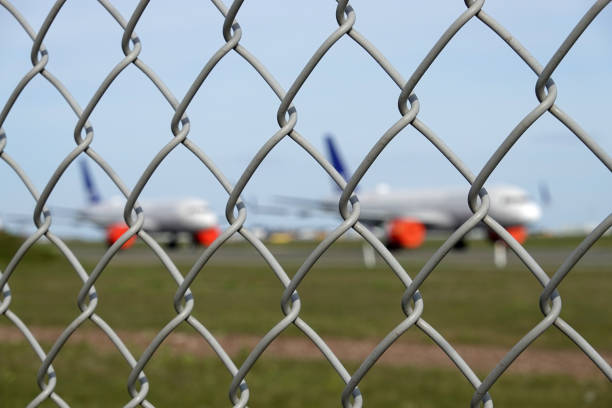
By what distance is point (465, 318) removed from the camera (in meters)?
12.0

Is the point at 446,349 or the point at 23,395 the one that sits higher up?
the point at 23,395

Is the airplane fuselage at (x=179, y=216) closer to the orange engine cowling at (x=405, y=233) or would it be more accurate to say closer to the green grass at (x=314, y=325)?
the orange engine cowling at (x=405, y=233)

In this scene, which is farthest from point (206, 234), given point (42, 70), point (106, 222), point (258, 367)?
point (42, 70)

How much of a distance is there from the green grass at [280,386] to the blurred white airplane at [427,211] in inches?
1023

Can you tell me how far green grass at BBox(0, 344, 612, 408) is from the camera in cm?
602

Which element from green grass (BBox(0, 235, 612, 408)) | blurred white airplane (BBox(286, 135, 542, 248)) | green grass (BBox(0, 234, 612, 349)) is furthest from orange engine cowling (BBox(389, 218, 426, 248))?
green grass (BBox(0, 234, 612, 349))

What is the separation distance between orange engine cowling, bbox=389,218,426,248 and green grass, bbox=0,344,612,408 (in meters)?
28.9

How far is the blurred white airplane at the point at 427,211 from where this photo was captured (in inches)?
1293

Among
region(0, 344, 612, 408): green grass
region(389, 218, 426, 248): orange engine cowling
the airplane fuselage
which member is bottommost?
region(0, 344, 612, 408): green grass

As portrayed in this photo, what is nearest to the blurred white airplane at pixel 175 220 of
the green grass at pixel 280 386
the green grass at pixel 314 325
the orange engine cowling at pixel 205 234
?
the orange engine cowling at pixel 205 234

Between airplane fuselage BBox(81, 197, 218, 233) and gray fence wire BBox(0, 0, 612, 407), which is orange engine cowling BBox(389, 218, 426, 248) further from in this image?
gray fence wire BBox(0, 0, 612, 407)

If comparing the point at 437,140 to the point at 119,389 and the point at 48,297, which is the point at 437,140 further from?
the point at 48,297

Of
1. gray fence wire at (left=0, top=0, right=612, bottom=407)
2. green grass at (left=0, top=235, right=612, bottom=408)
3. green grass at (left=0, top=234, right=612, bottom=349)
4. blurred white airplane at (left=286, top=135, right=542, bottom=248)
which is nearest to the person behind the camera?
gray fence wire at (left=0, top=0, right=612, bottom=407)

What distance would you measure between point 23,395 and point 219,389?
1683 mm
